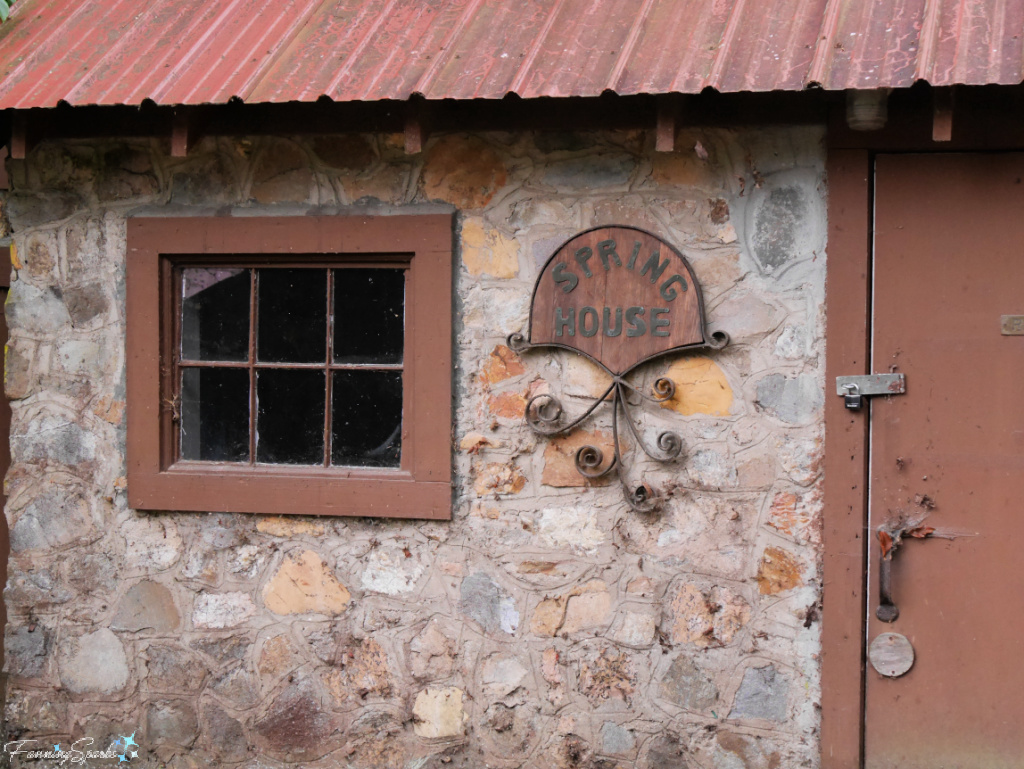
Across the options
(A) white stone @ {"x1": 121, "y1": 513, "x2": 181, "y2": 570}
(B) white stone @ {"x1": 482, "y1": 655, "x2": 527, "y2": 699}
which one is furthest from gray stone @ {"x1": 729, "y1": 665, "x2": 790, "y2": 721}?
(A) white stone @ {"x1": 121, "y1": 513, "x2": 181, "y2": 570}

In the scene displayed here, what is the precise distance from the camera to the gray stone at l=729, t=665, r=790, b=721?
3244 mm

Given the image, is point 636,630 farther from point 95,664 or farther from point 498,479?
point 95,664

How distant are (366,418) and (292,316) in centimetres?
50

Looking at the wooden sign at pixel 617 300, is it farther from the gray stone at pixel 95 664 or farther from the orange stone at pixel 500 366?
the gray stone at pixel 95 664

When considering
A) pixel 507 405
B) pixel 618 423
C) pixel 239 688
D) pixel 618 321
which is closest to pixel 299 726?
pixel 239 688

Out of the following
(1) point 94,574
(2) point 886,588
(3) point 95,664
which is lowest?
(3) point 95,664

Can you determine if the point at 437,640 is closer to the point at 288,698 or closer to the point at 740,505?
the point at 288,698

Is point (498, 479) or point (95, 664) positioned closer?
point (498, 479)

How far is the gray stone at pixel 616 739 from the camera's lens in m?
3.34

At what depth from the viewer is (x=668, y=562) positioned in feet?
10.9

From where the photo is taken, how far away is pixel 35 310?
12.4 ft

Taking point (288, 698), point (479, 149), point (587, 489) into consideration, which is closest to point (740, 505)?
point (587, 489)

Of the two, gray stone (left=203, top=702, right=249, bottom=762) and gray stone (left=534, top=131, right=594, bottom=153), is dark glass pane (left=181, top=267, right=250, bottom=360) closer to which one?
gray stone (left=534, top=131, right=594, bottom=153)

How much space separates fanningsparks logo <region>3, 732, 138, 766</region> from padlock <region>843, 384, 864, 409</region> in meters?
3.00
